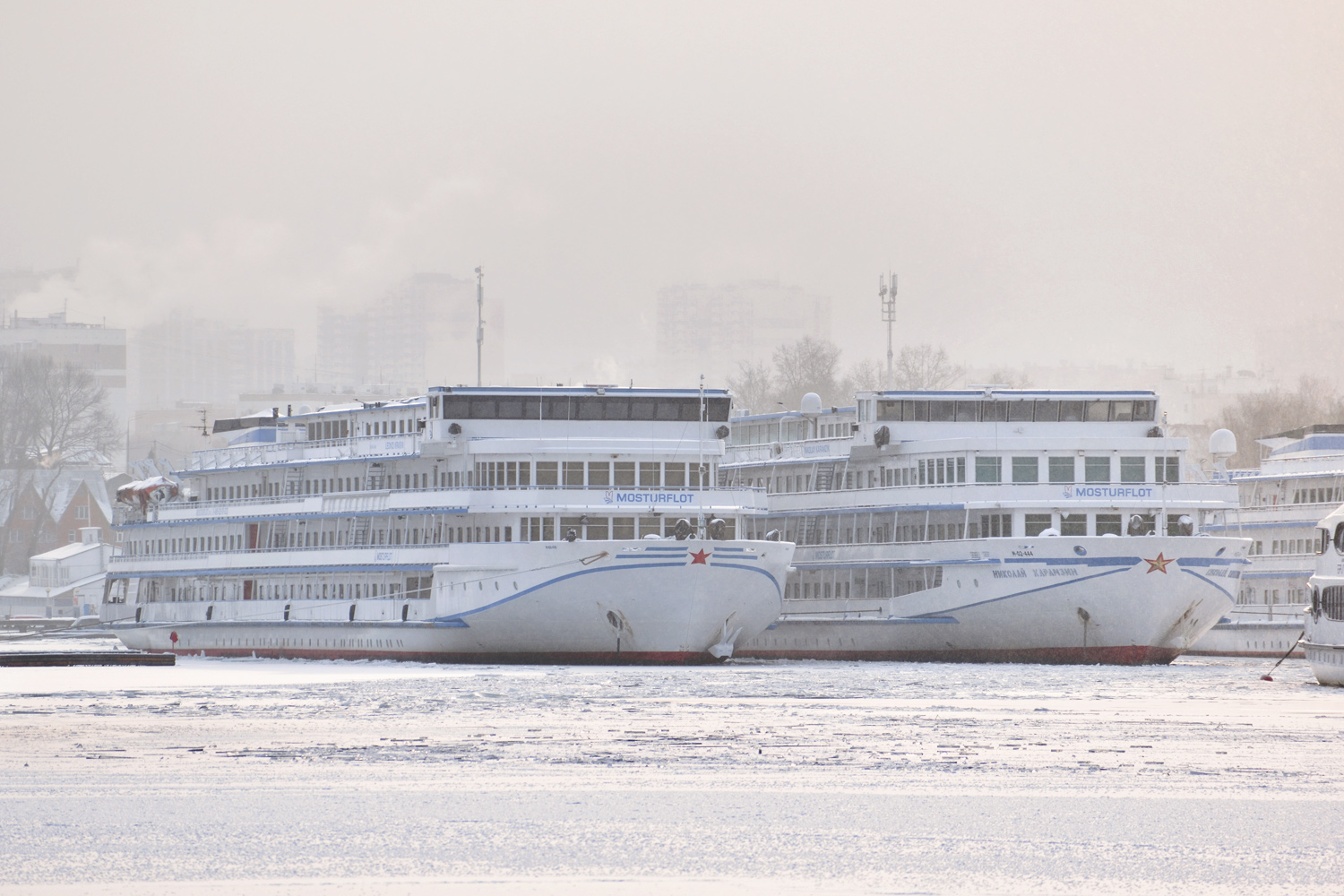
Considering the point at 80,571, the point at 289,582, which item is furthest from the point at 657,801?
the point at 80,571

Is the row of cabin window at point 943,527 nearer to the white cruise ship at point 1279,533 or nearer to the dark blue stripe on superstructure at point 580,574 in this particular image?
the dark blue stripe on superstructure at point 580,574

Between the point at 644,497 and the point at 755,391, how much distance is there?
94.1 m

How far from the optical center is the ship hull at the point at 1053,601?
67.1 metres

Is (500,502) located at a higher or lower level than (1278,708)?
higher

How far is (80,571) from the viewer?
159m

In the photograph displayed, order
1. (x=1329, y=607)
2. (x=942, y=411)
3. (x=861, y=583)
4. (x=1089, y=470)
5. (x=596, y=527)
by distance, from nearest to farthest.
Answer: (x=1329, y=607), (x=596, y=527), (x=1089, y=470), (x=942, y=411), (x=861, y=583)

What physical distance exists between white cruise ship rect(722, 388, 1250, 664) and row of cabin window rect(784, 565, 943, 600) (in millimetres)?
73

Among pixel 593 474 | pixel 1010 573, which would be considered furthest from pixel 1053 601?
pixel 593 474

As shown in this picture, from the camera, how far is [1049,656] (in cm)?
6950

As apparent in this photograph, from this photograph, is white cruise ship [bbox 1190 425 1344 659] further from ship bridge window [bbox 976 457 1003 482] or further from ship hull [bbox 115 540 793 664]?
ship hull [bbox 115 540 793 664]

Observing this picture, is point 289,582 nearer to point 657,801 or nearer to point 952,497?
point 952,497

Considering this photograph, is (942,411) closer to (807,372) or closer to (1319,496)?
(1319,496)

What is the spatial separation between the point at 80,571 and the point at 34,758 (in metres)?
130

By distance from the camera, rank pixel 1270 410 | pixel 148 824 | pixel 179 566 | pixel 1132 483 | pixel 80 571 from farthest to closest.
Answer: pixel 80 571, pixel 1270 410, pixel 179 566, pixel 1132 483, pixel 148 824
